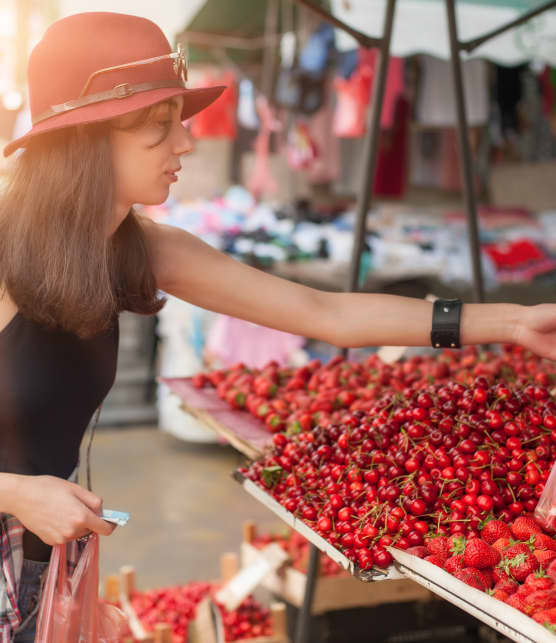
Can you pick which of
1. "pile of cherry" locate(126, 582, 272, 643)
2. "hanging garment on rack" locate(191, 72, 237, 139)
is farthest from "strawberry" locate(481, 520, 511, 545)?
"hanging garment on rack" locate(191, 72, 237, 139)

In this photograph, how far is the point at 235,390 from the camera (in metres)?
2.43

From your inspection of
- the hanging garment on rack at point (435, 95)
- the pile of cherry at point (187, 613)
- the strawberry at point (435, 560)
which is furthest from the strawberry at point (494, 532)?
the hanging garment on rack at point (435, 95)

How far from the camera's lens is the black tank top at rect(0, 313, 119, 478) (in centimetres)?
147

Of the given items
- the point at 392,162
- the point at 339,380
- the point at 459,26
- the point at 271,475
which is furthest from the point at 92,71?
the point at 392,162

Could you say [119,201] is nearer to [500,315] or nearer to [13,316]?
[13,316]

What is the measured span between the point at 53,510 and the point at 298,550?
5.67 ft

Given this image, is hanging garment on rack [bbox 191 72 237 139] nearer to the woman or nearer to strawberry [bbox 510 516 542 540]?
the woman

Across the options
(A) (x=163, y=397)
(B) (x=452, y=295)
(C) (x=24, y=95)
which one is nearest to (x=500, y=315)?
(B) (x=452, y=295)

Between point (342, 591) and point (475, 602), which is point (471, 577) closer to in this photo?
point (475, 602)

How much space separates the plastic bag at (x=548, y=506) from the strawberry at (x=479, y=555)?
0.12 meters

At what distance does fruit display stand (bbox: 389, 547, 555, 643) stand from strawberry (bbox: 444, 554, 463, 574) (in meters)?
0.02

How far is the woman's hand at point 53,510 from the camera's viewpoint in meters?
1.33

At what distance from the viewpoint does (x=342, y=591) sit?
2.68 metres

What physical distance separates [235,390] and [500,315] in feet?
3.08
